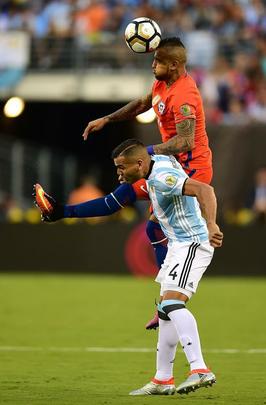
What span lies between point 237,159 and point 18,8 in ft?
28.0

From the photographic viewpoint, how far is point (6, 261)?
22.6 m

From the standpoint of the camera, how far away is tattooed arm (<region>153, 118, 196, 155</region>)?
30.6 ft

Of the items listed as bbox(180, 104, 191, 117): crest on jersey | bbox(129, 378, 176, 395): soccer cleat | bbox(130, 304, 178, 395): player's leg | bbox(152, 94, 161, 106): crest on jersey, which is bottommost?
bbox(129, 378, 176, 395): soccer cleat

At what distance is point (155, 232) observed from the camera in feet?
33.8

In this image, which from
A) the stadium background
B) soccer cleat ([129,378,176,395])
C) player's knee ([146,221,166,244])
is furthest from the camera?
the stadium background

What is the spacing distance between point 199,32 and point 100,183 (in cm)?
631

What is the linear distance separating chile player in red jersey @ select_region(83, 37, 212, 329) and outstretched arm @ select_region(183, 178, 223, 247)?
836 mm

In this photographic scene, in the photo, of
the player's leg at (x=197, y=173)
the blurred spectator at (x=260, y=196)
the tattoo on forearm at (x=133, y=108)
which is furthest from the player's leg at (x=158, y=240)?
the blurred spectator at (x=260, y=196)

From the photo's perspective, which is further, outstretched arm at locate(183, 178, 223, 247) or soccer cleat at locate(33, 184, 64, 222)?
soccer cleat at locate(33, 184, 64, 222)

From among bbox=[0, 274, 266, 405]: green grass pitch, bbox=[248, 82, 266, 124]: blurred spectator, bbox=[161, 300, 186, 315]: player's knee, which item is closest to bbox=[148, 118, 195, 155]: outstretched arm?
bbox=[161, 300, 186, 315]: player's knee

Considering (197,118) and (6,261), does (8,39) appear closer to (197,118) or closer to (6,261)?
(6,261)

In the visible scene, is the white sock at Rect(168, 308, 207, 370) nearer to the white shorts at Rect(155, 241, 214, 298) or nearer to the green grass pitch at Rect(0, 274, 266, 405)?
the white shorts at Rect(155, 241, 214, 298)

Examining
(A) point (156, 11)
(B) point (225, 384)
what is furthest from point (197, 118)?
(A) point (156, 11)

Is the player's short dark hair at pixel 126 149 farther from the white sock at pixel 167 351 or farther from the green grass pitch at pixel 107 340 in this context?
the green grass pitch at pixel 107 340
